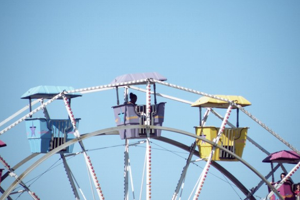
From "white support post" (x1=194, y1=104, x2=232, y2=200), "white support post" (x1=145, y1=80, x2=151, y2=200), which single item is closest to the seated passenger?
"white support post" (x1=194, y1=104, x2=232, y2=200)

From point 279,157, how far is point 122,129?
33.9 ft

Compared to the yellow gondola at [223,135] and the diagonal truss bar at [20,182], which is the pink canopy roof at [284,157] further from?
the diagonal truss bar at [20,182]

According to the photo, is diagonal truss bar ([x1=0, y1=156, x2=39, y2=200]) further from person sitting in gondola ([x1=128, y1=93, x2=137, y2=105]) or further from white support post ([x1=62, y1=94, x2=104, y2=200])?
person sitting in gondola ([x1=128, y1=93, x2=137, y2=105])

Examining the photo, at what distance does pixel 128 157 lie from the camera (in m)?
41.2

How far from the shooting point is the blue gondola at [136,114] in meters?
39.4

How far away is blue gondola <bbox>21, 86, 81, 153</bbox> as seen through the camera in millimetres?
39500

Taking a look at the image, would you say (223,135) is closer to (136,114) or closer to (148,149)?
(148,149)

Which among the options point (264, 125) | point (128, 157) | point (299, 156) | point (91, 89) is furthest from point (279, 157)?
point (91, 89)

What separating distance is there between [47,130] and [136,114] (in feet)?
12.0

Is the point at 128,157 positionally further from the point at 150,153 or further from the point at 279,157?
the point at 279,157

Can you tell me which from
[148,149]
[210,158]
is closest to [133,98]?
[148,149]

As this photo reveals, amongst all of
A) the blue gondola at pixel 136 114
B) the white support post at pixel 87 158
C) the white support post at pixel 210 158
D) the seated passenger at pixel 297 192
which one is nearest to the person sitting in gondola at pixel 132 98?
the blue gondola at pixel 136 114

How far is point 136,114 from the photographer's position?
39500 mm

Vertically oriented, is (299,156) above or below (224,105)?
below
